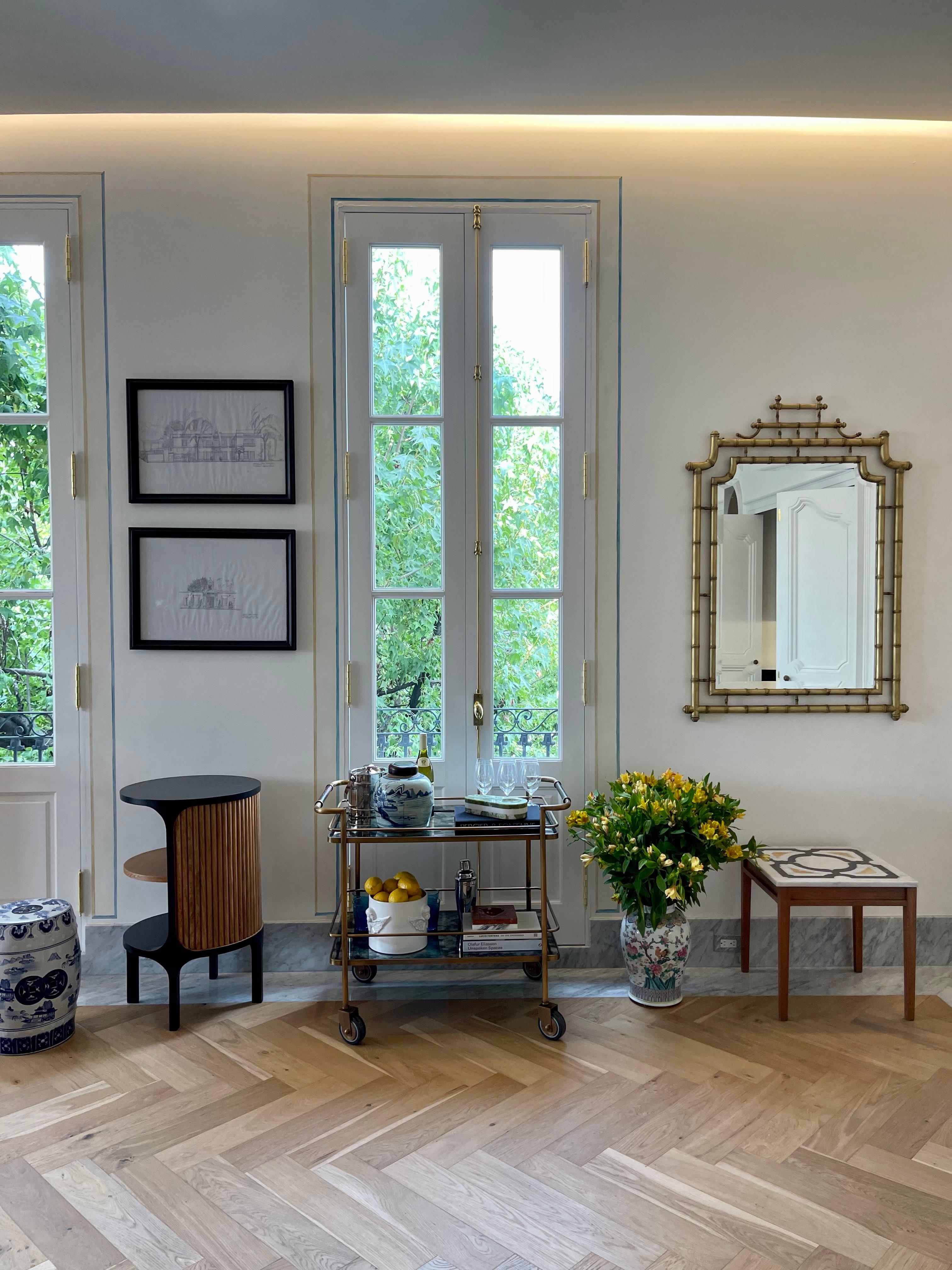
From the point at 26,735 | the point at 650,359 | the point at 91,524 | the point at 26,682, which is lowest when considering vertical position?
the point at 26,735

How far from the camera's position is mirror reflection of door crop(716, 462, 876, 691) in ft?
10.8

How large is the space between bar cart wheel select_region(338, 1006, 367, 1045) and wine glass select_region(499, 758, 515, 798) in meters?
0.84

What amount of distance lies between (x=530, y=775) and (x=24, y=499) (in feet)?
6.96

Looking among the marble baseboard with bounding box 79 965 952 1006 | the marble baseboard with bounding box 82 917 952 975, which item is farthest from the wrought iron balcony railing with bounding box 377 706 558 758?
the marble baseboard with bounding box 79 965 952 1006

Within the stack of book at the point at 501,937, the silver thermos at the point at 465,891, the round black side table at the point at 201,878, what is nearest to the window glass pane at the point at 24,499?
the round black side table at the point at 201,878

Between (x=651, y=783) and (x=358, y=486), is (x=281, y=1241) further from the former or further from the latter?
(x=358, y=486)

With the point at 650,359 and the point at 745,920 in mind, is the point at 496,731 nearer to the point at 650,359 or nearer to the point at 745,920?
the point at 745,920

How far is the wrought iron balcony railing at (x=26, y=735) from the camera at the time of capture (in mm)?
3295

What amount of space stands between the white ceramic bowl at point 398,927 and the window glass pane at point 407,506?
114 cm

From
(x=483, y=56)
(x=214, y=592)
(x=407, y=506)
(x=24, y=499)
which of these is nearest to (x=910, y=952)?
(x=407, y=506)

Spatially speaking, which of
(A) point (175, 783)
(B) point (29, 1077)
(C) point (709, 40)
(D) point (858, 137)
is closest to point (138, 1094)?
(B) point (29, 1077)

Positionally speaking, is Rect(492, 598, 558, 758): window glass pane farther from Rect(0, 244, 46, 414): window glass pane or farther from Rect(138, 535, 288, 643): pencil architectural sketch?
Rect(0, 244, 46, 414): window glass pane

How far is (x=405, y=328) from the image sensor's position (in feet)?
10.6

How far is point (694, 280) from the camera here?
10.7 feet
